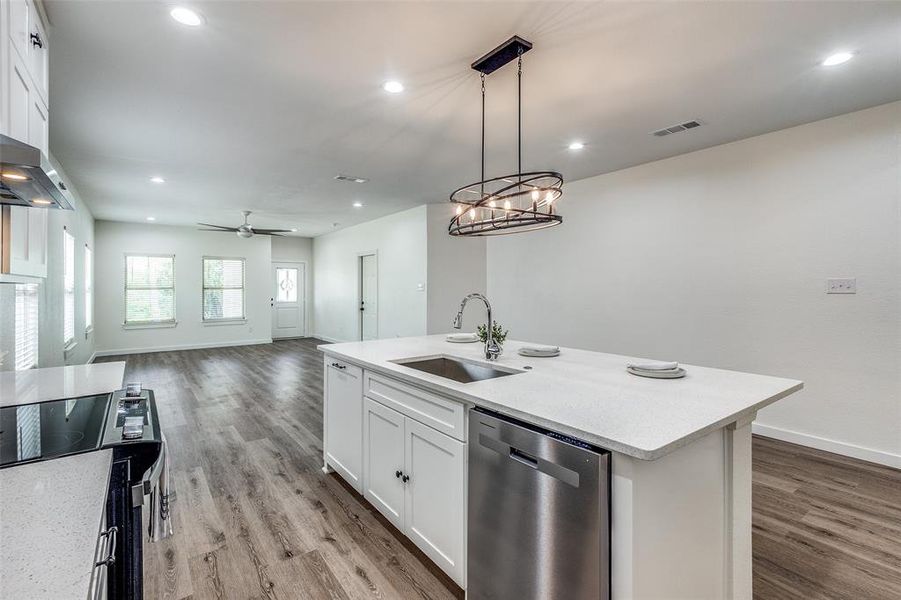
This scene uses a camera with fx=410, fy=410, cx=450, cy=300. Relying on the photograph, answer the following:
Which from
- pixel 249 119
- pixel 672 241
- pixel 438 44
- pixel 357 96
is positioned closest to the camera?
pixel 438 44

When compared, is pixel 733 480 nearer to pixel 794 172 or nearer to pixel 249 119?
pixel 794 172

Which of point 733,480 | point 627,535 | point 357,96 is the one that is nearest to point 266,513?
point 627,535

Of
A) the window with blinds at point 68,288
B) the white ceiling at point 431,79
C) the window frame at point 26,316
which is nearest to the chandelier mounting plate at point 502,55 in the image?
the white ceiling at point 431,79

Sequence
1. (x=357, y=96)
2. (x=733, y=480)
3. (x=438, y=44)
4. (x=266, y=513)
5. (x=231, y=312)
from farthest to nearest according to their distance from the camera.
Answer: (x=231, y=312) < (x=357, y=96) < (x=266, y=513) < (x=438, y=44) < (x=733, y=480)

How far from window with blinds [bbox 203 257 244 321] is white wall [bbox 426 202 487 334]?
5225mm

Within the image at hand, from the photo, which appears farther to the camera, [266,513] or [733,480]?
[266,513]

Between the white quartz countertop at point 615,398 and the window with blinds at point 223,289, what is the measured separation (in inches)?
312

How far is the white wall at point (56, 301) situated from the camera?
243 centimetres

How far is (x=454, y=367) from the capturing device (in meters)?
2.62

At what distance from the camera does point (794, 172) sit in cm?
344

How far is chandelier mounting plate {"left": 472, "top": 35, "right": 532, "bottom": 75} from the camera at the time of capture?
2.22 m

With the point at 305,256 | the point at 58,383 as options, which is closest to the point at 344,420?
the point at 58,383

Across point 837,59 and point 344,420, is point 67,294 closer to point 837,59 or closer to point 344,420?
point 344,420

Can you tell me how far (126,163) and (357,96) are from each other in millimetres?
3118
